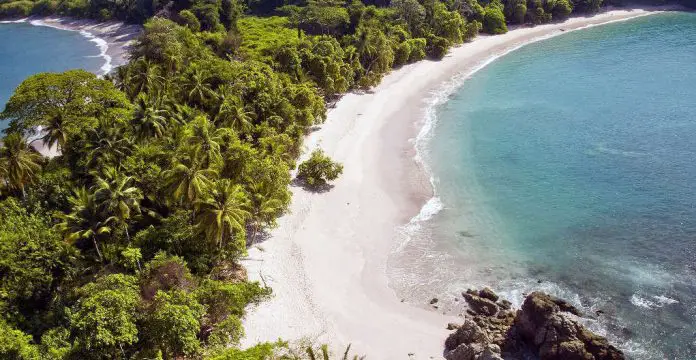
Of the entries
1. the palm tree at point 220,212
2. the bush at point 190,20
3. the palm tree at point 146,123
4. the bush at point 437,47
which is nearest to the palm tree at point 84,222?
the palm tree at point 220,212

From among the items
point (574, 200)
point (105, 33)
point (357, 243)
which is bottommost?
point (357, 243)

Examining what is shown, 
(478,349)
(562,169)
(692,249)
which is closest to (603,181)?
(562,169)

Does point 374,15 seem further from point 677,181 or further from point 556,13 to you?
point 677,181

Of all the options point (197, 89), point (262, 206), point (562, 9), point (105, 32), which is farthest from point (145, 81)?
point (562, 9)

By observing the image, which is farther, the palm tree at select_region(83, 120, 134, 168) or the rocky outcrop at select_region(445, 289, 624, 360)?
the palm tree at select_region(83, 120, 134, 168)

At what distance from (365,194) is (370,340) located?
22542 millimetres

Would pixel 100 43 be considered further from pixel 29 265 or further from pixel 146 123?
pixel 29 265

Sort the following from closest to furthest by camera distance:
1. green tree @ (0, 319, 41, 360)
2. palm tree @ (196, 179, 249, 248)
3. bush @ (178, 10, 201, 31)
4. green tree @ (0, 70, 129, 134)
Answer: green tree @ (0, 319, 41, 360), palm tree @ (196, 179, 249, 248), green tree @ (0, 70, 129, 134), bush @ (178, 10, 201, 31)

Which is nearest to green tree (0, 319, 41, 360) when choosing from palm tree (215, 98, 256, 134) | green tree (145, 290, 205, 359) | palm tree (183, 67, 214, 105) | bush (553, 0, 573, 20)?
green tree (145, 290, 205, 359)

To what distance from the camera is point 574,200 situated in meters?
56.0

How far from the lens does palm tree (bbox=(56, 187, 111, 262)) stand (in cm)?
3838

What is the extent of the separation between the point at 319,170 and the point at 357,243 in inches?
491

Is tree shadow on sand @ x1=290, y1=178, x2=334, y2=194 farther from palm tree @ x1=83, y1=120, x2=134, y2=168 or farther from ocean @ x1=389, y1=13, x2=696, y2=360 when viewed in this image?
palm tree @ x1=83, y1=120, x2=134, y2=168

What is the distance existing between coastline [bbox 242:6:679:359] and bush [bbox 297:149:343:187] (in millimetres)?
1605
